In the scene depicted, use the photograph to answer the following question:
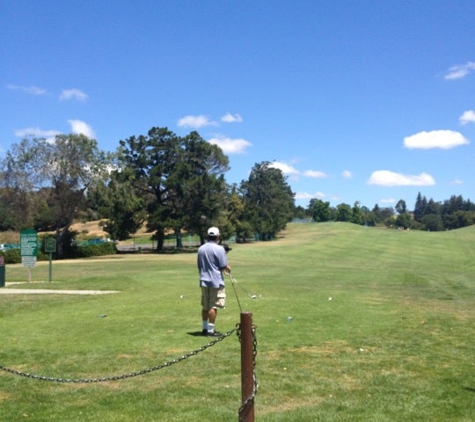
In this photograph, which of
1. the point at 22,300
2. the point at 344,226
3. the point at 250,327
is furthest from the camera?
the point at 344,226

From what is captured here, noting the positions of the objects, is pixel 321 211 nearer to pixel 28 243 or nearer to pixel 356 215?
pixel 356 215

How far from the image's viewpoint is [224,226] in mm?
73875

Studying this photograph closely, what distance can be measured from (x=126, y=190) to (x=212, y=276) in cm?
5231

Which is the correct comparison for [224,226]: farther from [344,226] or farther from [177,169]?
[344,226]

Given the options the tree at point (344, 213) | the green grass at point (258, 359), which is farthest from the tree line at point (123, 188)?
the tree at point (344, 213)

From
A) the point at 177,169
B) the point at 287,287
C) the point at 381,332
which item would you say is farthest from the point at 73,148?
the point at 381,332

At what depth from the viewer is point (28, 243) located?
2488cm

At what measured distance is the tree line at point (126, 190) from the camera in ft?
181

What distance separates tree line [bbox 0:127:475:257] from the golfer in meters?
48.2

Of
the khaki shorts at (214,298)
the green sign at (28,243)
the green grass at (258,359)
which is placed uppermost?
the green sign at (28,243)

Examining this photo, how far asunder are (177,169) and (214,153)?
6.95m

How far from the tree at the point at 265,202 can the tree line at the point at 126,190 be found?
0.39 metres

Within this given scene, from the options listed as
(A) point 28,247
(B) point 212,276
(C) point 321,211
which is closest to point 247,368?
(B) point 212,276

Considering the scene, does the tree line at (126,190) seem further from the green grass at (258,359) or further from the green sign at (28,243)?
the green grass at (258,359)
